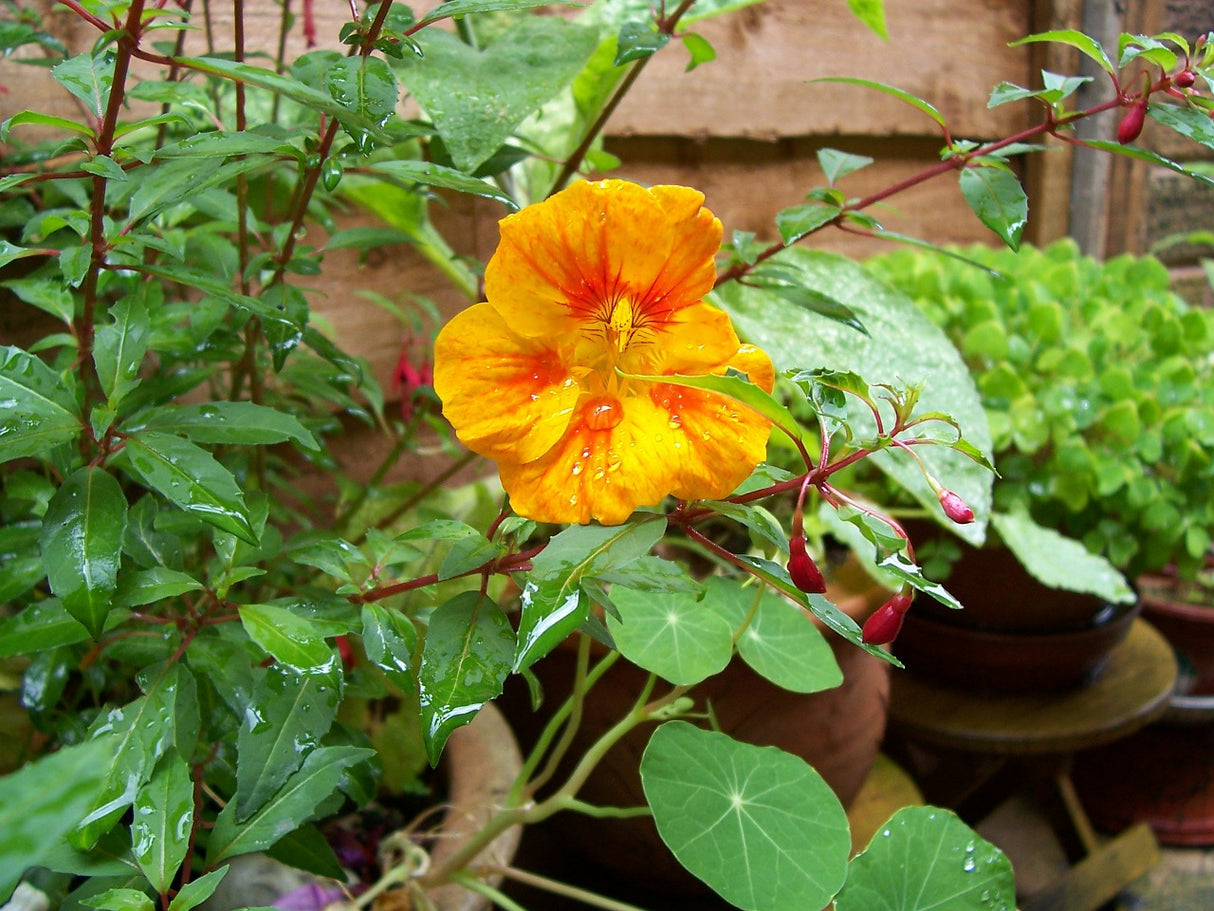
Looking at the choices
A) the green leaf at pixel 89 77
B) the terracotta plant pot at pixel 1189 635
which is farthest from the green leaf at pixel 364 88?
the terracotta plant pot at pixel 1189 635

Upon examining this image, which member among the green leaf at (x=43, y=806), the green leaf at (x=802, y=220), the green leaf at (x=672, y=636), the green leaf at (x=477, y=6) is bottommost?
the green leaf at (x=672, y=636)

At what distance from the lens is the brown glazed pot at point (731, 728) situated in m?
0.73

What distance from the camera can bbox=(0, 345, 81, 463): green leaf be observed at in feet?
1.25

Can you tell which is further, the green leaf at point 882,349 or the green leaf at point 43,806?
the green leaf at point 882,349

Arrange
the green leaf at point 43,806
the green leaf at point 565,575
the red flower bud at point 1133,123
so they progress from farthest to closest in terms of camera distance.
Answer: the red flower bud at point 1133,123
the green leaf at point 565,575
the green leaf at point 43,806

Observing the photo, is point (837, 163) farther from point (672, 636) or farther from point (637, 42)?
point (672, 636)

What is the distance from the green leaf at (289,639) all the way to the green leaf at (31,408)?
0.11 meters

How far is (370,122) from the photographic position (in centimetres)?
37

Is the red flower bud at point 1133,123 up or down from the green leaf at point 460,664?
up

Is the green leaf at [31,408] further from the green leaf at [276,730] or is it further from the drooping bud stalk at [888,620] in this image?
the drooping bud stalk at [888,620]

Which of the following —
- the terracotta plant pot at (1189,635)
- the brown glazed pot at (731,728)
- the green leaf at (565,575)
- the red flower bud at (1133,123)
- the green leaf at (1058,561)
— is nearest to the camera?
the green leaf at (565,575)

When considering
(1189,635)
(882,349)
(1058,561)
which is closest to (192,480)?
(882,349)

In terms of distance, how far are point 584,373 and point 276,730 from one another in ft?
0.71

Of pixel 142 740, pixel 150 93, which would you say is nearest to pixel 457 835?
pixel 142 740
